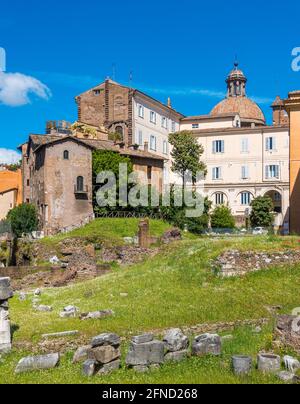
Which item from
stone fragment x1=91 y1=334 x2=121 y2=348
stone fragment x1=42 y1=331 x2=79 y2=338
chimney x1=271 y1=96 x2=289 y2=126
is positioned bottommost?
stone fragment x1=42 y1=331 x2=79 y2=338

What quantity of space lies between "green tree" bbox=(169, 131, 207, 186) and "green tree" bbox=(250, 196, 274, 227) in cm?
853

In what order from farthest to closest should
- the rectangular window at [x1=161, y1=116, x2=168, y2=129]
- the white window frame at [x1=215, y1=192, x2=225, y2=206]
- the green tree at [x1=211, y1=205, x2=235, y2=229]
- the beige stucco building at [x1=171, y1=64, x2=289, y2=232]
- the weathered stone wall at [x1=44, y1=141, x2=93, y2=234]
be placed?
1. the rectangular window at [x1=161, y1=116, x2=168, y2=129]
2. the white window frame at [x1=215, y1=192, x2=225, y2=206]
3. the beige stucco building at [x1=171, y1=64, x2=289, y2=232]
4. the green tree at [x1=211, y1=205, x2=235, y2=229]
5. the weathered stone wall at [x1=44, y1=141, x2=93, y2=234]

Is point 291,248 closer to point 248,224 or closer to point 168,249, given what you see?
point 168,249

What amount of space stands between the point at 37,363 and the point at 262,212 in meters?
50.7

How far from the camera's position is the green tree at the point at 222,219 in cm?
5941

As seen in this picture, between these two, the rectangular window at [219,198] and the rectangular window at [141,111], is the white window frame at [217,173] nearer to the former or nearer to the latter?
the rectangular window at [219,198]

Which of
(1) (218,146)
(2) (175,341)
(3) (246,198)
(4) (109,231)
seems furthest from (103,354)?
(1) (218,146)

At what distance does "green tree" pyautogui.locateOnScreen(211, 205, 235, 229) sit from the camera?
195ft

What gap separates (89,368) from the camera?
476 inches

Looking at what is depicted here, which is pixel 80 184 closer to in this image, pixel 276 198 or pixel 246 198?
pixel 246 198

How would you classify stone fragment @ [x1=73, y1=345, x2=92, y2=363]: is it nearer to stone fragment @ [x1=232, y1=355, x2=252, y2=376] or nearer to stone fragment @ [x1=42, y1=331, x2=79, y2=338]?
stone fragment @ [x1=42, y1=331, x2=79, y2=338]

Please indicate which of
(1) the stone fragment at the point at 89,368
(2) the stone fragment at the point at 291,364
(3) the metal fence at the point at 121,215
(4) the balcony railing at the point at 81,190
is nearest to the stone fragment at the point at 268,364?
(2) the stone fragment at the point at 291,364

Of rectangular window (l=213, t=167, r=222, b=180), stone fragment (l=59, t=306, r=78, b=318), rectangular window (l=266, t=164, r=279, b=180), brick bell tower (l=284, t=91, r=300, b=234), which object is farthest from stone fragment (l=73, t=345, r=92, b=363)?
rectangular window (l=213, t=167, r=222, b=180)
